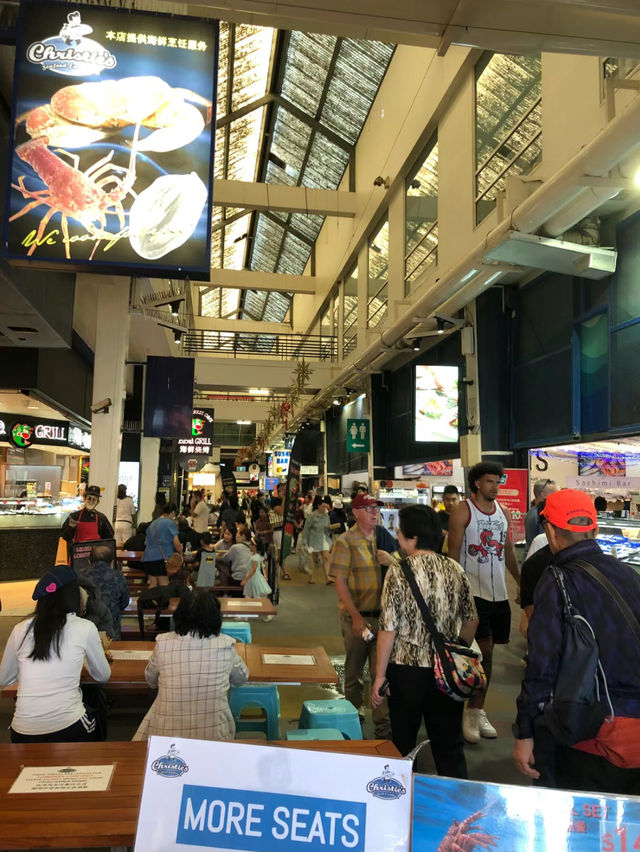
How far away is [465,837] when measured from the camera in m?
1.50

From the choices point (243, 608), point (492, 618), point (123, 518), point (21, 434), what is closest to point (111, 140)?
point (243, 608)

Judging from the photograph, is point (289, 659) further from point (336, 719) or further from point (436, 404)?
point (436, 404)

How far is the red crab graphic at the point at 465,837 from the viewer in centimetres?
149

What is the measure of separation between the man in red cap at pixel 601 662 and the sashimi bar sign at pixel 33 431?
42.0 ft

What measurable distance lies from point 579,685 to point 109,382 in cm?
922

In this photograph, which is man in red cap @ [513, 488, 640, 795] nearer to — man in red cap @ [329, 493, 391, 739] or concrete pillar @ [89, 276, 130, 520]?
man in red cap @ [329, 493, 391, 739]

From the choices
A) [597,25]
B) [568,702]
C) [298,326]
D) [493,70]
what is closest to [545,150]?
[493,70]

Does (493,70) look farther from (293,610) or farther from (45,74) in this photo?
(293,610)

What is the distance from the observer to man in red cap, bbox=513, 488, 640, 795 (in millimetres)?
2150

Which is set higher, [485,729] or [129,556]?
[129,556]

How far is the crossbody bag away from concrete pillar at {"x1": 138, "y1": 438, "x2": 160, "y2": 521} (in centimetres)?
1493

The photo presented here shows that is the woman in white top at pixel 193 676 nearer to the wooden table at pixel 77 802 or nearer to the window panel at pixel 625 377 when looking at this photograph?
the wooden table at pixel 77 802

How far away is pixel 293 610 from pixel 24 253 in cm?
596

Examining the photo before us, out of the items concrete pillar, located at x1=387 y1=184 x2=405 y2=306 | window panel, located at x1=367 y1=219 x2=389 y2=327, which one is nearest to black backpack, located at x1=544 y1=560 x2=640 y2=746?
concrete pillar, located at x1=387 y1=184 x2=405 y2=306
